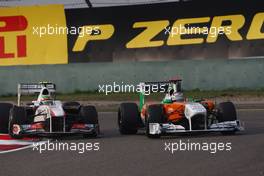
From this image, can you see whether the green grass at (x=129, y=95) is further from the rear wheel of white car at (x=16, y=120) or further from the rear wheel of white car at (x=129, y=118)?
the rear wheel of white car at (x=16, y=120)

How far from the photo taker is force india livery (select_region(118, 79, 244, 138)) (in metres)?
13.9

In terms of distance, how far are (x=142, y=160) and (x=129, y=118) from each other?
4.67m

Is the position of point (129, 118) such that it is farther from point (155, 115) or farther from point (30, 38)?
point (30, 38)

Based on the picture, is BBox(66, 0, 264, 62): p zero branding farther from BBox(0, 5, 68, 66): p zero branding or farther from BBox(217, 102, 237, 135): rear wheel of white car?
BBox(217, 102, 237, 135): rear wheel of white car

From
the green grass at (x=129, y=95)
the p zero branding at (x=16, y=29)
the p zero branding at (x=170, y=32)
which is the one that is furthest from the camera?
the p zero branding at (x=16, y=29)

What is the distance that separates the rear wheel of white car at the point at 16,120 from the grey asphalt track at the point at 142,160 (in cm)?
89

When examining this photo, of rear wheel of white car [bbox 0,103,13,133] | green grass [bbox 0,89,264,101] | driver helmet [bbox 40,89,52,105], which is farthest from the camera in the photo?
green grass [bbox 0,89,264,101]

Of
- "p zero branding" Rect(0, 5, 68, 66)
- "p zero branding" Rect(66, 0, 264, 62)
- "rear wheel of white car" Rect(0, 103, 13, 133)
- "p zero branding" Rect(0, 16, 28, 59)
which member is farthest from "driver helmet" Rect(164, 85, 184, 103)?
"p zero branding" Rect(0, 16, 28, 59)

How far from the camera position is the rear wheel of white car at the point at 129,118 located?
1526 cm

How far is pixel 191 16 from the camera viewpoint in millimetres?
27109

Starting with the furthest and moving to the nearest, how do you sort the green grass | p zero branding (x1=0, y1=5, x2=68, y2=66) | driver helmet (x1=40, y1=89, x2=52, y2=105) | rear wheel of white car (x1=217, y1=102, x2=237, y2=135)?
p zero branding (x1=0, y1=5, x2=68, y2=66) < the green grass < driver helmet (x1=40, y1=89, x2=52, y2=105) < rear wheel of white car (x1=217, y1=102, x2=237, y2=135)

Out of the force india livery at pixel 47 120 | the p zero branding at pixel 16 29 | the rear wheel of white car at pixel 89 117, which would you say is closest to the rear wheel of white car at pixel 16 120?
the force india livery at pixel 47 120

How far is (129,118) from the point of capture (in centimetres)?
1523

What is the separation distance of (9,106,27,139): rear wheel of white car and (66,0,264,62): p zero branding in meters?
13.6
